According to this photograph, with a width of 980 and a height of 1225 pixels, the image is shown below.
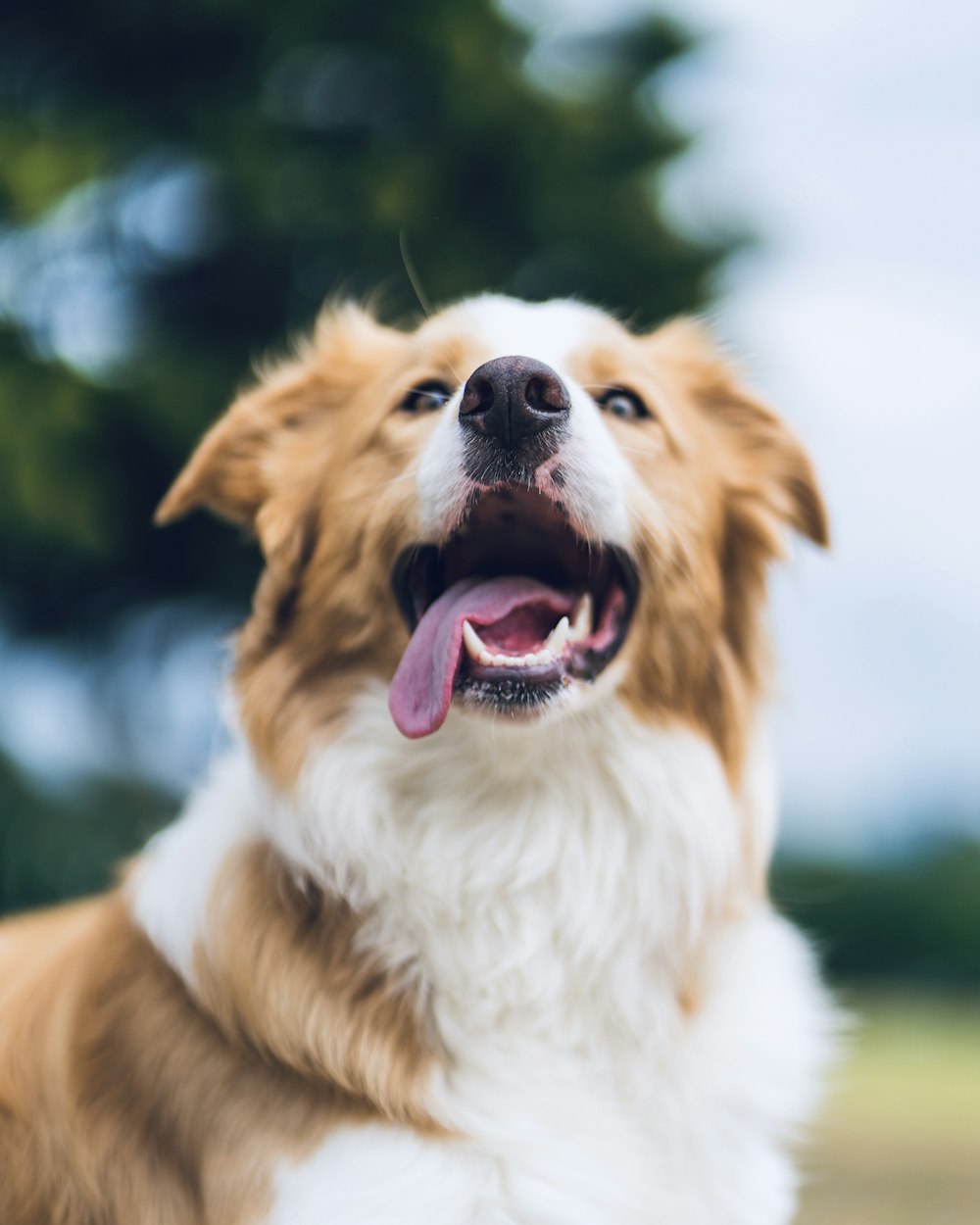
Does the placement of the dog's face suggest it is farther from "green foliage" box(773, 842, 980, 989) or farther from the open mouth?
"green foliage" box(773, 842, 980, 989)

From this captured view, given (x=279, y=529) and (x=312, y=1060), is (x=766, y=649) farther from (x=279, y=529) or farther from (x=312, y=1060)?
(x=312, y=1060)

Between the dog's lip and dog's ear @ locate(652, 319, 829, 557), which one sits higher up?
dog's ear @ locate(652, 319, 829, 557)

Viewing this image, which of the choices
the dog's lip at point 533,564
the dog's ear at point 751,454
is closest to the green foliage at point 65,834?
the dog's ear at point 751,454

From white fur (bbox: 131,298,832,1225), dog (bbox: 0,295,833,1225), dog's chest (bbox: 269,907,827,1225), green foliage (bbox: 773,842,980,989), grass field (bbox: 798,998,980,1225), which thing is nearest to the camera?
dog's chest (bbox: 269,907,827,1225)

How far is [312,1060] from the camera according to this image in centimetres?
314

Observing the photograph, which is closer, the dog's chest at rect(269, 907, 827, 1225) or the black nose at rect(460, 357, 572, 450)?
the dog's chest at rect(269, 907, 827, 1225)

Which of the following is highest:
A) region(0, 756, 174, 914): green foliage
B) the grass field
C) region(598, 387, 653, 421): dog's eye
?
region(598, 387, 653, 421): dog's eye

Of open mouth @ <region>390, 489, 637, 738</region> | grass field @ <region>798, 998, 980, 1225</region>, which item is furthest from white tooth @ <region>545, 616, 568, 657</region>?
grass field @ <region>798, 998, 980, 1225</region>

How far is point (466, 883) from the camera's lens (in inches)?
135

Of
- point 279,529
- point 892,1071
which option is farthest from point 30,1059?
point 892,1071

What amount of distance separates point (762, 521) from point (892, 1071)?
7.26 metres

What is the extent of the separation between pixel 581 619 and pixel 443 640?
13.3 inches

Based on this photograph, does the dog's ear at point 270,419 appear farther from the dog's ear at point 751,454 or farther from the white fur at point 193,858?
the dog's ear at point 751,454

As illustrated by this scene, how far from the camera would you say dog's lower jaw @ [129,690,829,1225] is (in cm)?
326
